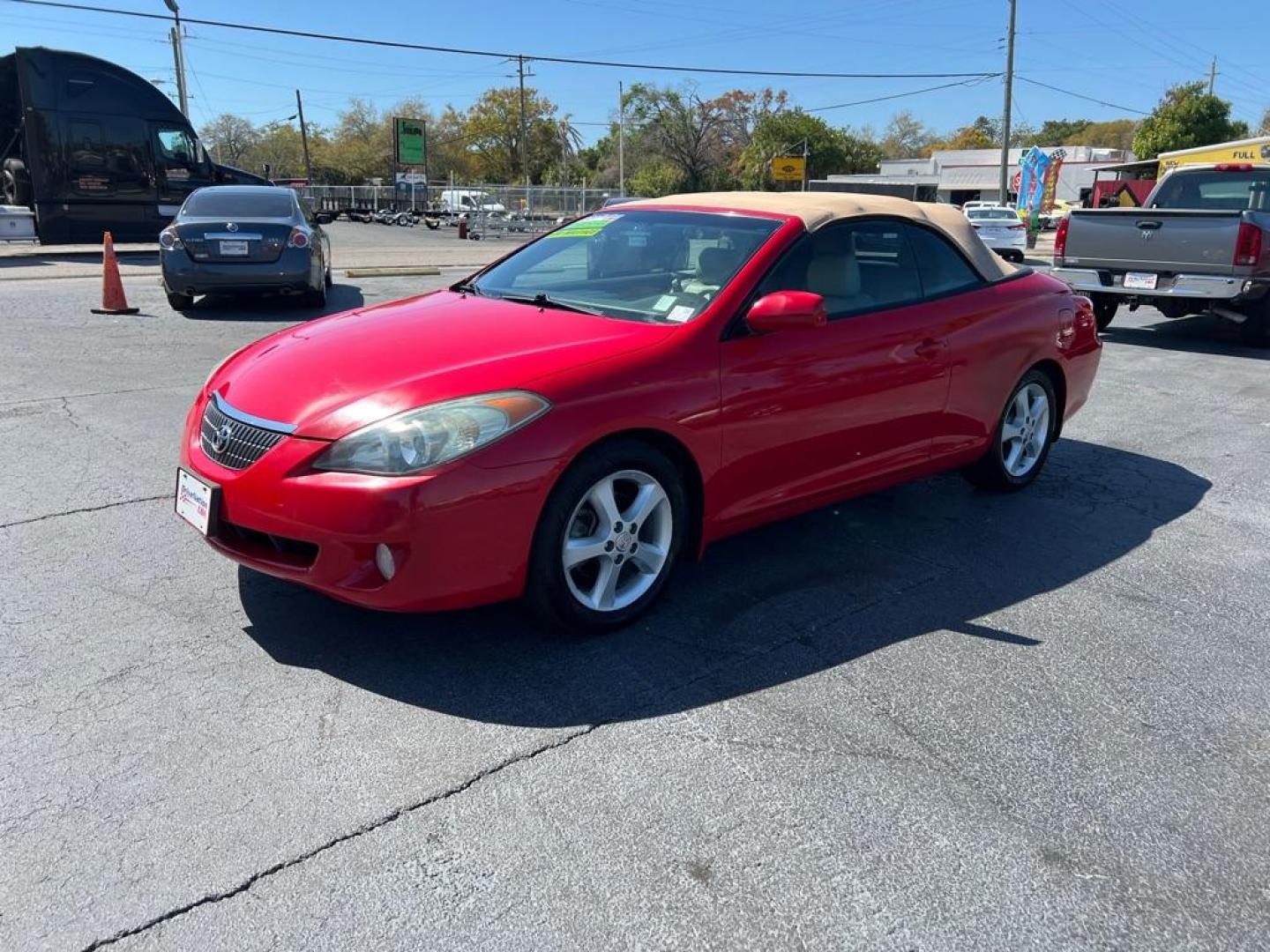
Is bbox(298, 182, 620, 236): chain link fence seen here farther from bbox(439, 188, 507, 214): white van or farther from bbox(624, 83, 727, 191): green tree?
bbox(624, 83, 727, 191): green tree

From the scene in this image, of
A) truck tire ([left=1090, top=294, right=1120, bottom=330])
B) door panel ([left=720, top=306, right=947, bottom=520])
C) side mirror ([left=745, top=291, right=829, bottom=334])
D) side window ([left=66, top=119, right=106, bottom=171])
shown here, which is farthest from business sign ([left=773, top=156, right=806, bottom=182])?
side mirror ([left=745, top=291, right=829, bottom=334])

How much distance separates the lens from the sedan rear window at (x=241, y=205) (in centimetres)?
1109

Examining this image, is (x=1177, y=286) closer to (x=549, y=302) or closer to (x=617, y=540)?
(x=549, y=302)

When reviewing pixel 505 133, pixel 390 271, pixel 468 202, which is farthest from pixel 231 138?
pixel 390 271

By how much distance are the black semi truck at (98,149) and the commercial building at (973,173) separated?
41932mm

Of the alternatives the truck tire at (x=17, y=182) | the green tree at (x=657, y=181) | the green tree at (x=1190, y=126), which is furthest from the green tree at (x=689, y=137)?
the truck tire at (x=17, y=182)

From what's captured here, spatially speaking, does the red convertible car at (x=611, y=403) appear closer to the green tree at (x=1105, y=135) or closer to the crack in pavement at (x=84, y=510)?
the crack in pavement at (x=84, y=510)

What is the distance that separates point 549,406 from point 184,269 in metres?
8.97

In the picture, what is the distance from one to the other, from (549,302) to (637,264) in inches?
19.4

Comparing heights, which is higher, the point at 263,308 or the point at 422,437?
the point at 422,437

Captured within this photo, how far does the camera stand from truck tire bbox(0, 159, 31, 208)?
767 inches

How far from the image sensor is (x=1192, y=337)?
A: 11.7 meters

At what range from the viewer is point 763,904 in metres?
2.28

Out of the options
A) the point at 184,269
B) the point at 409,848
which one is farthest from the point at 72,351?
the point at 409,848
